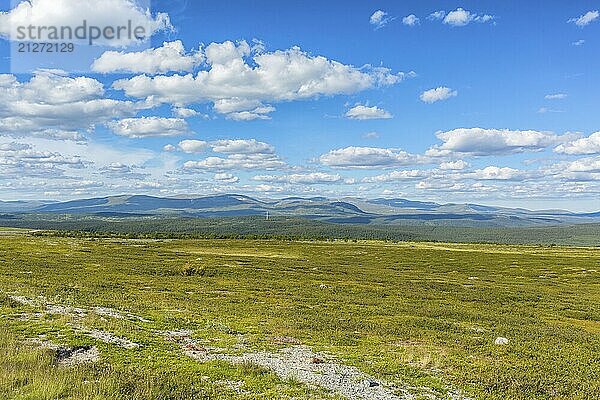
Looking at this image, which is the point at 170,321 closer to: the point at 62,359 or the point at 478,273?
the point at 62,359

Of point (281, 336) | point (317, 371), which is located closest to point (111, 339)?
point (281, 336)

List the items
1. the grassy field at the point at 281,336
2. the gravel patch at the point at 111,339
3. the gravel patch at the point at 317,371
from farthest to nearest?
the gravel patch at the point at 111,339, the gravel patch at the point at 317,371, the grassy field at the point at 281,336

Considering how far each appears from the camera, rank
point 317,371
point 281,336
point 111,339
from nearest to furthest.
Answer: point 317,371
point 111,339
point 281,336

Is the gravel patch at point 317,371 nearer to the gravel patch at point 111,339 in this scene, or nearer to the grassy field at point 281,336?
the grassy field at point 281,336

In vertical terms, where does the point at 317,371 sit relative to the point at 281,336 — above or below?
above

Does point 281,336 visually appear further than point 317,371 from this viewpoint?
Yes

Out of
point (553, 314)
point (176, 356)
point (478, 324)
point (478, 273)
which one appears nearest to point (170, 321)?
point (176, 356)

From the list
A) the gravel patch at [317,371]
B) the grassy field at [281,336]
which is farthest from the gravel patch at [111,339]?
the gravel patch at [317,371]

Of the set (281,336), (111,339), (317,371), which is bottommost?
(281,336)

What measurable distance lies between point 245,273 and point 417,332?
5113 cm

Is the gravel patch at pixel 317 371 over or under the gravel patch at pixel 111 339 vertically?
under

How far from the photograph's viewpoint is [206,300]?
46781 mm

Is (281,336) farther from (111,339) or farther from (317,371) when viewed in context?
(111,339)

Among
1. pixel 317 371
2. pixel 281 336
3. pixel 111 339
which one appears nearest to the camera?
pixel 317 371
